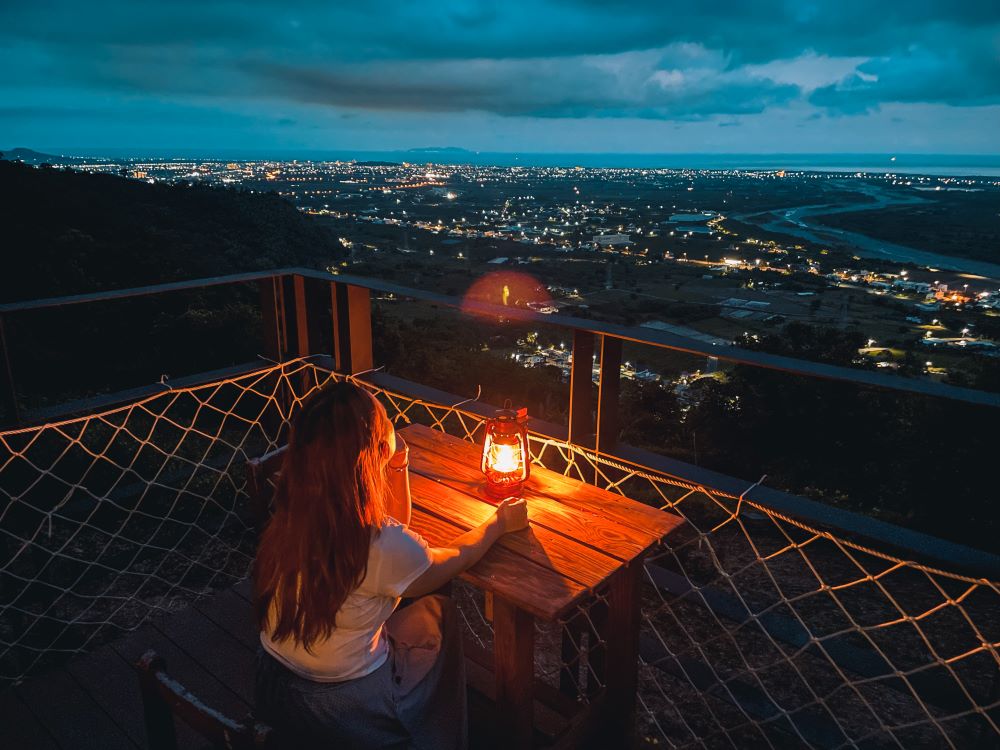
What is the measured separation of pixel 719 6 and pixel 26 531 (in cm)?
5299

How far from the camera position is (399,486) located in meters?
1.81

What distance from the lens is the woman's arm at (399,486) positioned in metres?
1.79

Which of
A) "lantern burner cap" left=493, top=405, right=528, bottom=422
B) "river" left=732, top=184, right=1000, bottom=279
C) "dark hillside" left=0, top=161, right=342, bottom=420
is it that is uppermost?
"lantern burner cap" left=493, top=405, right=528, bottom=422

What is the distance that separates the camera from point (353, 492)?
140 centimetres

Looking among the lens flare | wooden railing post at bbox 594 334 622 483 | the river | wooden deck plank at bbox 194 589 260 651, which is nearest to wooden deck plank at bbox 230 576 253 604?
wooden deck plank at bbox 194 589 260 651

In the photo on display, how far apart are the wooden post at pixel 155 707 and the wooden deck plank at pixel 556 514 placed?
101cm

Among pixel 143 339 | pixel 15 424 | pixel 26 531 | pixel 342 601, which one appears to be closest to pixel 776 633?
pixel 342 601

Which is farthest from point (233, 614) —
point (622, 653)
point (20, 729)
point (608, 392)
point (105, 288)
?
point (105, 288)

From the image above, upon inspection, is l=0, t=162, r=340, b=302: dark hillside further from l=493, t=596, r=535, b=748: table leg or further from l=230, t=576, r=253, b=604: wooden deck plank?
l=493, t=596, r=535, b=748: table leg

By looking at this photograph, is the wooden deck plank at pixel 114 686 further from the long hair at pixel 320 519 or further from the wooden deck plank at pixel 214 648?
the long hair at pixel 320 519

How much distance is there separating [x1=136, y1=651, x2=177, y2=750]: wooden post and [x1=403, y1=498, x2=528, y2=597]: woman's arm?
0.51 metres

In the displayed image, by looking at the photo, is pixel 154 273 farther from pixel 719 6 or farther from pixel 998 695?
pixel 719 6

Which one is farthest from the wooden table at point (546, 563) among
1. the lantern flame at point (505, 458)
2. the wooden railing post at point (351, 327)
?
the wooden railing post at point (351, 327)

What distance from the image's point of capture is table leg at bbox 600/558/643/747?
185cm
